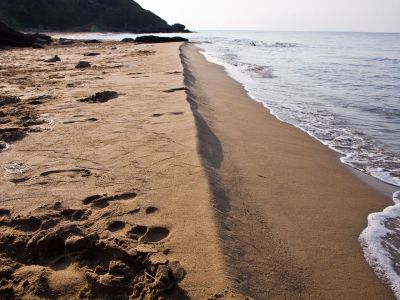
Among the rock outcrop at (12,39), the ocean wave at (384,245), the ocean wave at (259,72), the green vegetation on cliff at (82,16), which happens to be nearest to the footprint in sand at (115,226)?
the ocean wave at (384,245)

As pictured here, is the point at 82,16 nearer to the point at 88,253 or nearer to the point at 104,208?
the point at 104,208

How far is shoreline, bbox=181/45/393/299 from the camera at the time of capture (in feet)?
6.34

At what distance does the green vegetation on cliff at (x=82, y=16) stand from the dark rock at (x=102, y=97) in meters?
61.1

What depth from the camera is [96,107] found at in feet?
16.4

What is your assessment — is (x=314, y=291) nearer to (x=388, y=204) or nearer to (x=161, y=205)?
(x=161, y=205)

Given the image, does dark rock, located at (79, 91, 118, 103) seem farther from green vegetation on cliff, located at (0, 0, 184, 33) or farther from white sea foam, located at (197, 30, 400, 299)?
green vegetation on cliff, located at (0, 0, 184, 33)

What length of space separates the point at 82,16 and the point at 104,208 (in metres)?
83.7

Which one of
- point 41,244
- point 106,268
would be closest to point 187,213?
point 106,268

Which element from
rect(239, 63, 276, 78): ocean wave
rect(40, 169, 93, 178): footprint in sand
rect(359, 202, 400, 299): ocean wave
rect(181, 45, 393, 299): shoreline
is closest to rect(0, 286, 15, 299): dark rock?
rect(181, 45, 393, 299): shoreline

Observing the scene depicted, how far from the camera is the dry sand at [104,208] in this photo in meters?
1.74

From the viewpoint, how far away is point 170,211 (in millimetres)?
2340

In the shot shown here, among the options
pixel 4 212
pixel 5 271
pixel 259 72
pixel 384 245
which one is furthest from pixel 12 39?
pixel 384 245

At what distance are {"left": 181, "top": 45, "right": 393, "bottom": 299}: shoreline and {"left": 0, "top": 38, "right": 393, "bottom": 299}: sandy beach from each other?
0.01 m

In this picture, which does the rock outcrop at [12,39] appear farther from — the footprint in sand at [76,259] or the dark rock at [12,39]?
the footprint in sand at [76,259]
